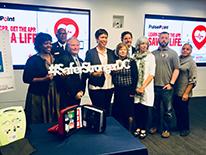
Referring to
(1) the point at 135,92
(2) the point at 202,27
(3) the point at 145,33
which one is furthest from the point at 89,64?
(2) the point at 202,27

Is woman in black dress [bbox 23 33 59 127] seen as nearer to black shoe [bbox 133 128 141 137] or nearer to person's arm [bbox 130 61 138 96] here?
person's arm [bbox 130 61 138 96]

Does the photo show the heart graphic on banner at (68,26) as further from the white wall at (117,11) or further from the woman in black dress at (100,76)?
the woman in black dress at (100,76)

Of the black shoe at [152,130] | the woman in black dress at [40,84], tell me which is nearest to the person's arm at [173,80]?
the black shoe at [152,130]

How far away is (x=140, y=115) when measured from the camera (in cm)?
311

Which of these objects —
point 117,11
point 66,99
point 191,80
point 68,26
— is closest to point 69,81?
point 66,99

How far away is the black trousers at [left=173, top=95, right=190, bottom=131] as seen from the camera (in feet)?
10.6

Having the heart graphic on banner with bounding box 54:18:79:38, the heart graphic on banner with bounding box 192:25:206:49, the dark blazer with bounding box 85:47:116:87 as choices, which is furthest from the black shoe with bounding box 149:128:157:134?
the heart graphic on banner with bounding box 192:25:206:49

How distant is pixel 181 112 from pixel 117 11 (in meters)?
2.50

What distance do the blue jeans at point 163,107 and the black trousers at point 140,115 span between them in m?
0.29

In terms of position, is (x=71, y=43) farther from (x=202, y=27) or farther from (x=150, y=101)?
(x=202, y=27)

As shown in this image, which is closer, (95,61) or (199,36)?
(95,61)

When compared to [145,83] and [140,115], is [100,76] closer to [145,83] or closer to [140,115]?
Answer: [145,83]

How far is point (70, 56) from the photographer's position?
102 inches

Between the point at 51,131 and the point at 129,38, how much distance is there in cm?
194
